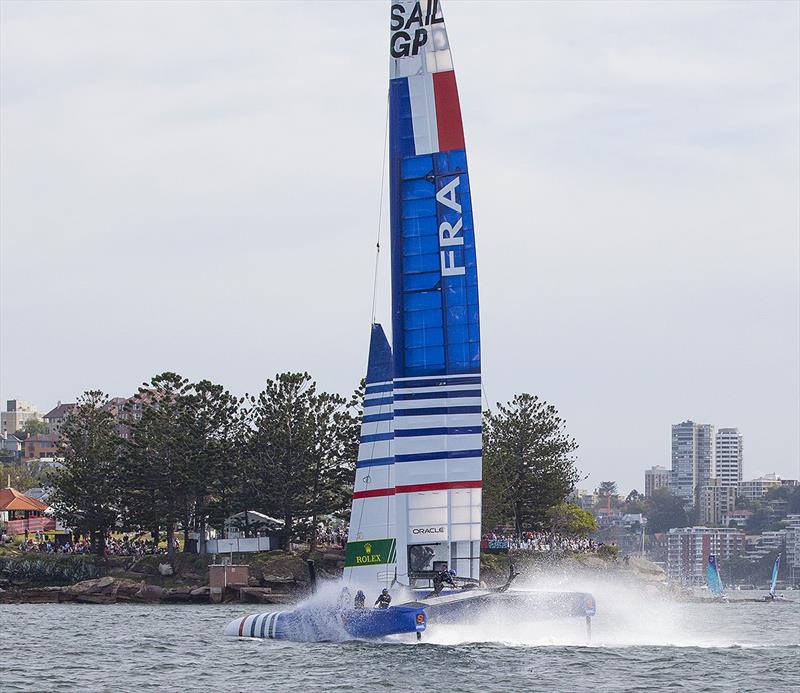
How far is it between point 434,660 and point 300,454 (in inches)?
1975

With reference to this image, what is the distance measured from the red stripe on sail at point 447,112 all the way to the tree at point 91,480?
5159 cm

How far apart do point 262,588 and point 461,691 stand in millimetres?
47257

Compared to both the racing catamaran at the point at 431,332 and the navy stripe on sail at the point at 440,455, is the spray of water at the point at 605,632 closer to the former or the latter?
the racing catamaran at the point at 431,332

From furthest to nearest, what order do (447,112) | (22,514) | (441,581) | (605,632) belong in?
(22,514)
(605,632)
(447,112)
(441,581)

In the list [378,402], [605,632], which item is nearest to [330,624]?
[605,632]

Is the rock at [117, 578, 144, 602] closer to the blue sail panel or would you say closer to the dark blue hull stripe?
the blue sail panel

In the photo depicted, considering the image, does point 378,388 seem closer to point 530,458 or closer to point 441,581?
point 441,581

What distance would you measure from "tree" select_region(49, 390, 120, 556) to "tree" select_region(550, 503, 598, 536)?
2746 cm

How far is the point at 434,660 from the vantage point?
1288 inches

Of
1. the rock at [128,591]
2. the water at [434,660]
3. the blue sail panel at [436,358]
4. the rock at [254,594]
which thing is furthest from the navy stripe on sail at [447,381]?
the rock at [128,591]

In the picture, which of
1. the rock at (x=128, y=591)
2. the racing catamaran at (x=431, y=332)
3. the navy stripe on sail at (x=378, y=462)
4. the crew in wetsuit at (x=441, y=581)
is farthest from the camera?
the rock at (x=128, y=591)

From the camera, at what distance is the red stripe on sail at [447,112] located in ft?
128

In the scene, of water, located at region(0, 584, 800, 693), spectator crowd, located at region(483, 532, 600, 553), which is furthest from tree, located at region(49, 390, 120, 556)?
water, located at region(0, 584, 800, 693)

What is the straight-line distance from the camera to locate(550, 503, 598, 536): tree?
96312mm
